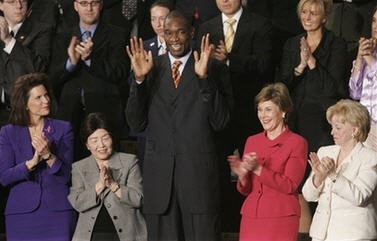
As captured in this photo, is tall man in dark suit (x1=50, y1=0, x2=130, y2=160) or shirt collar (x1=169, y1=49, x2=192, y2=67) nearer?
shirt collar (x1=169, y1=49, x2=192, y2=67)

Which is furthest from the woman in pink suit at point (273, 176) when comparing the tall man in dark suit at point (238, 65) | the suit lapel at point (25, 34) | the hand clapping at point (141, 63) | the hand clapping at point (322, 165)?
the suit lapel at point (25, 34)

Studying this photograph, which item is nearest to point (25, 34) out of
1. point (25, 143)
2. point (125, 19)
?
point (125, 19)

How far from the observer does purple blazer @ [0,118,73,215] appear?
7332 mm

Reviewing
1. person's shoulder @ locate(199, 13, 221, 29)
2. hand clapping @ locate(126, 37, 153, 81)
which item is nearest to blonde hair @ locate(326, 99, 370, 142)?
hand clapping @ locate(126, 37, 153, 81)

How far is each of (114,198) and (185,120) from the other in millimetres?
686

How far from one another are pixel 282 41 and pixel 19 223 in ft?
7.81

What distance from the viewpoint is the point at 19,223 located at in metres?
7.35

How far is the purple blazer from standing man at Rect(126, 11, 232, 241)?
55 cm

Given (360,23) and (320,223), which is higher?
(360,23)

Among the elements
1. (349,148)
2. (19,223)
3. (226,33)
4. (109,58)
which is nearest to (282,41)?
(226,33)

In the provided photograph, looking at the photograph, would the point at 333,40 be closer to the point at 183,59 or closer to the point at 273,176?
the point at 183,59

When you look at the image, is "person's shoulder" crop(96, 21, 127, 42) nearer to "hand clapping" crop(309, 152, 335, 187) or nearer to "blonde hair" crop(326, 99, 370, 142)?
"blonde hair" crop(326, 99, 370, 142)

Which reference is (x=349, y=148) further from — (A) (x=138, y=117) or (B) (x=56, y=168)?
(B) (x=56, y=168)

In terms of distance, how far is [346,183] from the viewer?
21.4ft
